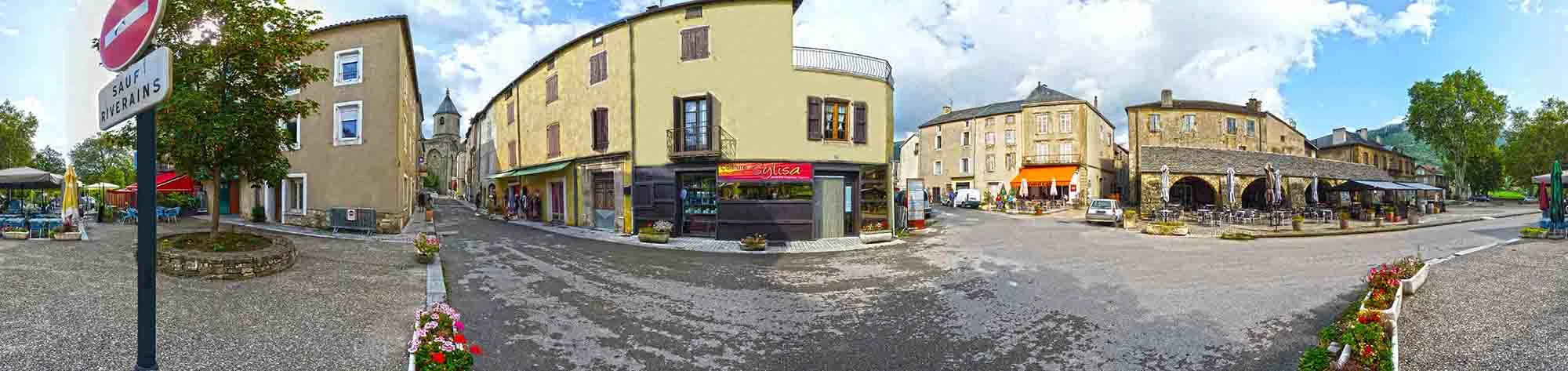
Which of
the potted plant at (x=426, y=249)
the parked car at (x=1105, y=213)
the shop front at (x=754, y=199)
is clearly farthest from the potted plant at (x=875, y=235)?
the parked car at (x=1105, y=213)

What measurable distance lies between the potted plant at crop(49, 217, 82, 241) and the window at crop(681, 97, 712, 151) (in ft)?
47.6

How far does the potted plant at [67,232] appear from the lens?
1299 centimetres

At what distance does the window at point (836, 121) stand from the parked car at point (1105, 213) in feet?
42.5

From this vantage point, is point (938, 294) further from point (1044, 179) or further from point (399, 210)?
point (1044, 179)

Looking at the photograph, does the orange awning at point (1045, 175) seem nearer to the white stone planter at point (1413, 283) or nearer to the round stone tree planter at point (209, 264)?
the white stone planter at point (1413, 283)

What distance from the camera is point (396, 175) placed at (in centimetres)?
1834

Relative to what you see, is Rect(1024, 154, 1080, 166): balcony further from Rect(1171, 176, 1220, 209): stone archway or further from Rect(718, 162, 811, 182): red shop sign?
Rect(718, 162, 811, 182): red shop sign

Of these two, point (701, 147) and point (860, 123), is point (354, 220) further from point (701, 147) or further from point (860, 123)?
point (860, 123)

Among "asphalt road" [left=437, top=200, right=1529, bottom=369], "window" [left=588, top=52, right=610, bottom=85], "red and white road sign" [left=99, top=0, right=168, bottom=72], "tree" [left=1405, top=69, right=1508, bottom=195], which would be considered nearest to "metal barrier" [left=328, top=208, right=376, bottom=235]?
"asphalt road" [left=437, top=200, right=1529, bottom=369]

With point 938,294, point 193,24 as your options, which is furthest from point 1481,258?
point 193,24

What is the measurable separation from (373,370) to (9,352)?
3.49 meters

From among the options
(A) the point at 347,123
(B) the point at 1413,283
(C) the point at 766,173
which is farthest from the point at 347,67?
(B) the point at 1413,283

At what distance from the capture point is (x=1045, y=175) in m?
39.8

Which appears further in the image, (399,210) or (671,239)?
(399,210)
